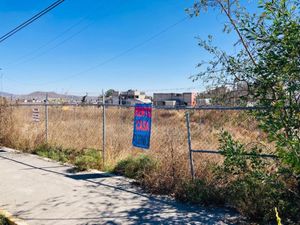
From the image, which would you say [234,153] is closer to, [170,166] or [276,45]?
[276,45]

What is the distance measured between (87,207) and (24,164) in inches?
180

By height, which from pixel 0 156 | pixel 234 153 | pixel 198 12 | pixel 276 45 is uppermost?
pixel 198 12

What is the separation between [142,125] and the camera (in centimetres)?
713

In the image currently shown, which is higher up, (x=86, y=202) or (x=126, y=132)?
(x=126, y=132)

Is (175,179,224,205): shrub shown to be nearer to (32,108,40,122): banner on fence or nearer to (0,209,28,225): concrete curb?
(0,209,28,225): concrete curb

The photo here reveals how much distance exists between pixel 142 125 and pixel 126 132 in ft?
15.5

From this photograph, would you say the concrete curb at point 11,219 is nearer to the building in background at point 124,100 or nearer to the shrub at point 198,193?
the shrub at point 198,193

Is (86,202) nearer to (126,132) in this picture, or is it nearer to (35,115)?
(126,132)

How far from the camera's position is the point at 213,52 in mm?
5293

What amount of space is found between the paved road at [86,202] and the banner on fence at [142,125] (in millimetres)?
955

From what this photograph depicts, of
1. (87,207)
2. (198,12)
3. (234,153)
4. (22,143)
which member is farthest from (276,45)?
(22,143)

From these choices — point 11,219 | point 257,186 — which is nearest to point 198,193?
point 257,186

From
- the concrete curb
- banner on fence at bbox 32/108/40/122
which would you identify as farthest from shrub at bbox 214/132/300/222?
banner on fence at bbox 32/108/40/122

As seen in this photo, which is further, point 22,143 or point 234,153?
A: point 22,143
